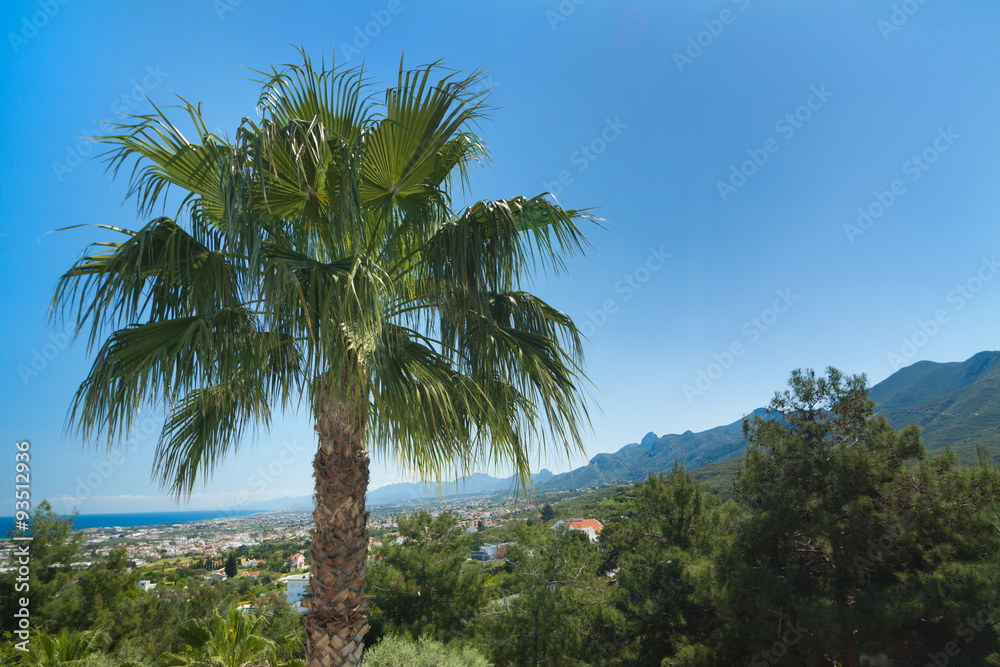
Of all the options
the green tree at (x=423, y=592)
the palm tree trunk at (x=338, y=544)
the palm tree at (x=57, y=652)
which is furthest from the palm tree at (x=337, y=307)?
the green tree at (x=423, y=592)

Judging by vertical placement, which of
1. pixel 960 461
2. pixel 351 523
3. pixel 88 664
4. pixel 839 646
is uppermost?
pixel 351 523

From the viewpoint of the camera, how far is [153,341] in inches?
109

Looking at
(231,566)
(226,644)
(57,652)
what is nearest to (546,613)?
(226,644)

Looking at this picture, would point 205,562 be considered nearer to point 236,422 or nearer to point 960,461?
point 236,422

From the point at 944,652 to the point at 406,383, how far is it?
34.3 feet

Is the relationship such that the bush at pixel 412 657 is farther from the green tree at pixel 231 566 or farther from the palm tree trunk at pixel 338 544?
the green tree at pixel 231 566

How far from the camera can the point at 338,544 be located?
3.16 meters

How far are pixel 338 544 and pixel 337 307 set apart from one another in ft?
5.53

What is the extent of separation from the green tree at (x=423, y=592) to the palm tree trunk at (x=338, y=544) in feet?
32.3

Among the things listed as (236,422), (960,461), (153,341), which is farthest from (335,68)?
(960,461)

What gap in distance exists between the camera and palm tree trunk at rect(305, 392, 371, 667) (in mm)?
3086

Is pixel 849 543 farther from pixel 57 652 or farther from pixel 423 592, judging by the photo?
pixel 57 652

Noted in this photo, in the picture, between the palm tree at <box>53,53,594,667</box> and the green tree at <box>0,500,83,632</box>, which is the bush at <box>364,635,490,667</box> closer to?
the palm tree at <box>53,53,594,667</box>

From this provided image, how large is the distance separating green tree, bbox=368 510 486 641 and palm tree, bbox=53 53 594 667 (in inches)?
386
